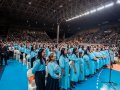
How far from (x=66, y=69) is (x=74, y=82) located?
56.5 inches

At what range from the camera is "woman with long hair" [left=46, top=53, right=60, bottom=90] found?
424 centimetres

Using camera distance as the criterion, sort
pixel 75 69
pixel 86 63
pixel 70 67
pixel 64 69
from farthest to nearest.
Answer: pixel 86 63 → pixel 75 69 → pixel 70 67 → pixel 64 69

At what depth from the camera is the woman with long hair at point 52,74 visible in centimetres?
424

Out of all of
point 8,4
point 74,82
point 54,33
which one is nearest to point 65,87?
point 74,82

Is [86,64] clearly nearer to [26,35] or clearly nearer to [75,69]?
[75,69]

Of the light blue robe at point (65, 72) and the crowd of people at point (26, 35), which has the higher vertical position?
the crowd of people at point (26, 35)

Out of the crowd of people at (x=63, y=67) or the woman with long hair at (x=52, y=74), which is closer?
the woman with long hair at (x=52, y=74)

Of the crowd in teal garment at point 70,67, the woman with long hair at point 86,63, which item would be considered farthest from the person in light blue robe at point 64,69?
the woman with long hair at point 86,63

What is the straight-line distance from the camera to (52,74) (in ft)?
13.9

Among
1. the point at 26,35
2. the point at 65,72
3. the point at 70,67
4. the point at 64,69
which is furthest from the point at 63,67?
the point at 26,35

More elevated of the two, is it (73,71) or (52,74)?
(52,74)

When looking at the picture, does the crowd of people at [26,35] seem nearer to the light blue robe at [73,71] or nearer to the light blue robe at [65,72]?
the light blue robe at [73,71]

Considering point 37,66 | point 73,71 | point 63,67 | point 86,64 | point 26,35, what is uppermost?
point 26,35

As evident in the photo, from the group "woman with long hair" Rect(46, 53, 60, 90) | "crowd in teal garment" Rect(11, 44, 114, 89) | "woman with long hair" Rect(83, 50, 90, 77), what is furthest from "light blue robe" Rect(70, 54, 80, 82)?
"woman with long hair" Rect(46, 53, 60, 90)
